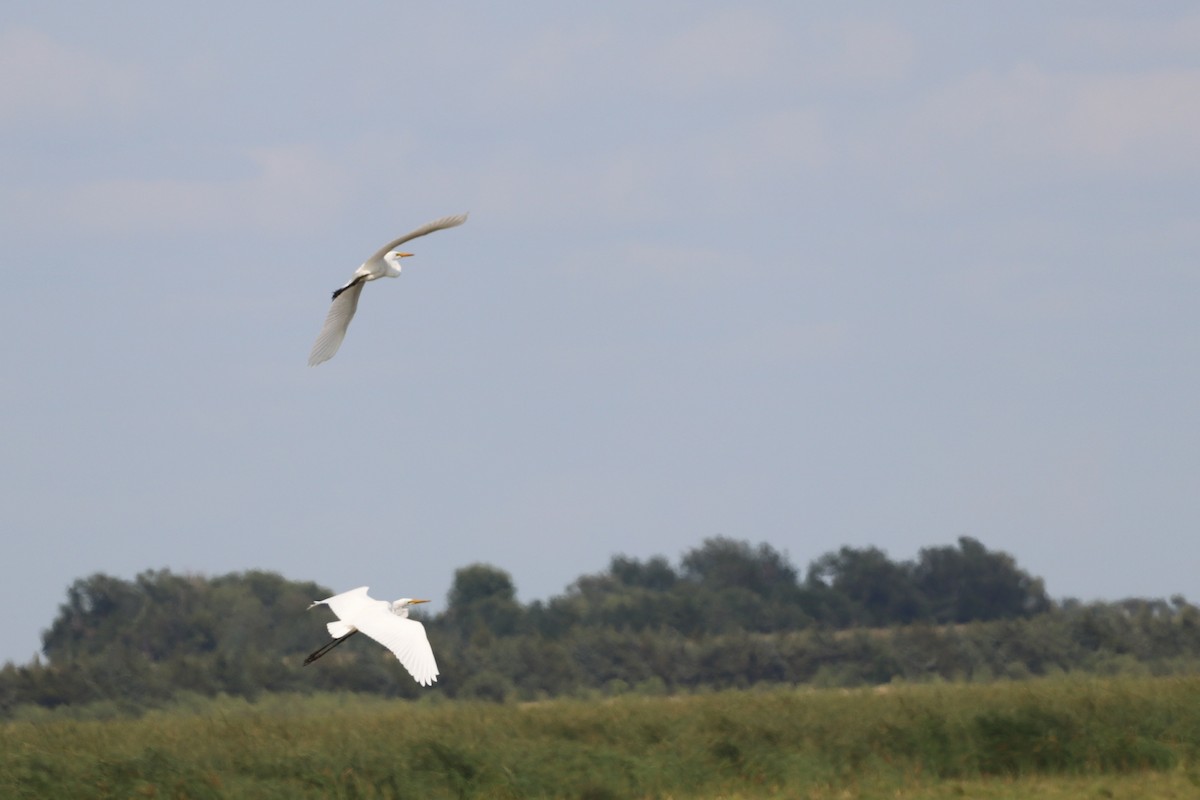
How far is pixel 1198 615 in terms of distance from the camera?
148 feet

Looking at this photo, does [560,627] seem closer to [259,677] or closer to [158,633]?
[158,633]

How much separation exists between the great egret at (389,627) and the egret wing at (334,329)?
58.5 inches

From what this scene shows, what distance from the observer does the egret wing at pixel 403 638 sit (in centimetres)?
845

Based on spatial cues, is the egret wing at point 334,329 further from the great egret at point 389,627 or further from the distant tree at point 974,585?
the distant tree at point 974,585

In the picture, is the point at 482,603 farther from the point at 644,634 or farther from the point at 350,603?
the point at 350,603

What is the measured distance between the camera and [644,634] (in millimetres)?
41750

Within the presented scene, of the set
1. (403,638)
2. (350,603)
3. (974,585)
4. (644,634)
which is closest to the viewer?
(403,638)


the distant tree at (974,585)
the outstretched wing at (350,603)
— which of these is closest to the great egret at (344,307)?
the outstretched wing at (350,603)

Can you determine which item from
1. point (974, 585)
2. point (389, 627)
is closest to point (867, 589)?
point (974, 585)

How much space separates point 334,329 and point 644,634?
106 feet

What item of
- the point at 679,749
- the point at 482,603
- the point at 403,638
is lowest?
the point at 679,749

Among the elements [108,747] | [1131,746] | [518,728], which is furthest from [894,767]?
[108,747]

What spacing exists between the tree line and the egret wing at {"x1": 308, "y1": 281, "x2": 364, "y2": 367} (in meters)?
19.7

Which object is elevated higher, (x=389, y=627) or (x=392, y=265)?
(x=392, y=265)
